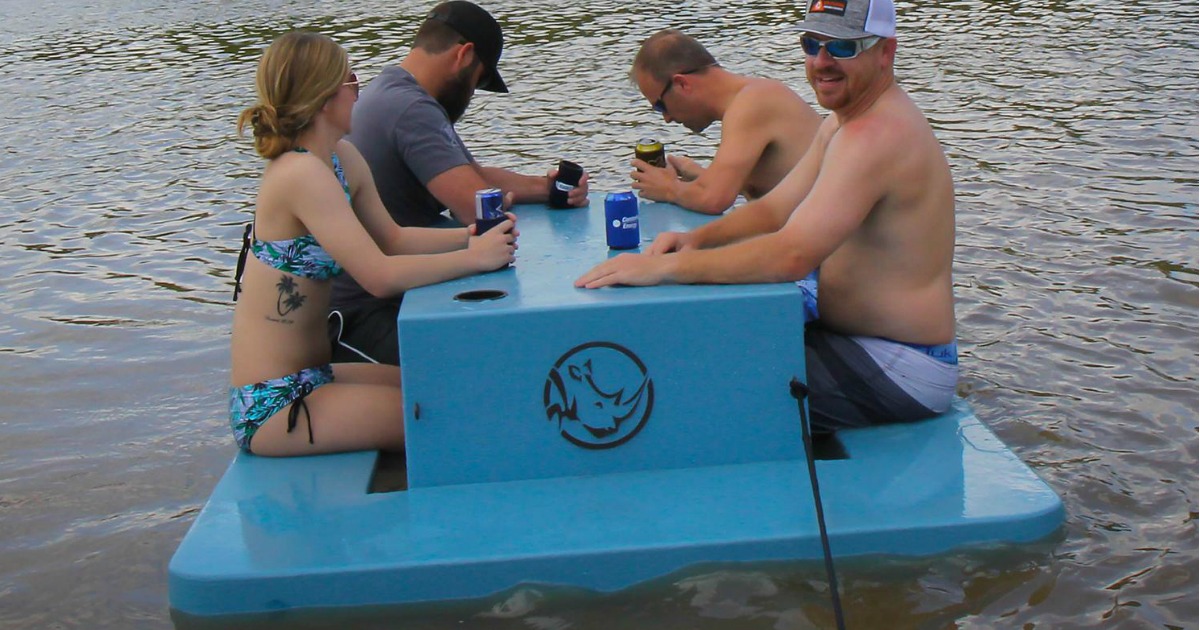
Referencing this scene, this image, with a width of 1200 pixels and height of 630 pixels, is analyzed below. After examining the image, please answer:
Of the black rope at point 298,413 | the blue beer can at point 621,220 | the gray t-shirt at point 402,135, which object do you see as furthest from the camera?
the gray t-shirt at point 402,135

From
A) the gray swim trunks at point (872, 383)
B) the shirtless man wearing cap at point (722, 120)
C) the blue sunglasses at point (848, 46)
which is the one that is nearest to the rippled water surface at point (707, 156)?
the gray swim trunks at point (872, 383)

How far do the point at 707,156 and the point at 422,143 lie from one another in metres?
4.87

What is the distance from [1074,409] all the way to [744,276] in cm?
208

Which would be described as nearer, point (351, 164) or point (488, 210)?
point (488, 210)

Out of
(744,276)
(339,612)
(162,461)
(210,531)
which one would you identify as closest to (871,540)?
(744,276)

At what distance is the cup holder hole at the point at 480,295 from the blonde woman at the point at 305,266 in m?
0.22

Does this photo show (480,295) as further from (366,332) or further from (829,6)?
(829,6)

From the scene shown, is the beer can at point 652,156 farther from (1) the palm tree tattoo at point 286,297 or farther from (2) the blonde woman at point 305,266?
(1) the palm tree tattoo at point 286,297

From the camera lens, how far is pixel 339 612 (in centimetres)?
376

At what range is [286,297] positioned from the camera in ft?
14.7

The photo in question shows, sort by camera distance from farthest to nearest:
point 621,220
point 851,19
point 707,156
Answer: point 707,156 < point 621,220 < point 851,19

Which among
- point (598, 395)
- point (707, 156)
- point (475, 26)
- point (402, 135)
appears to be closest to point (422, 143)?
point (402, 135)

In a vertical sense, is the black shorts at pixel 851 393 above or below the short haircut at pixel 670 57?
below

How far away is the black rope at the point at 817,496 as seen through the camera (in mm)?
3525
